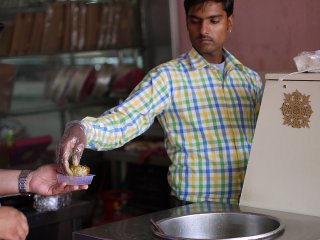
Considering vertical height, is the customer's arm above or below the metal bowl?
above

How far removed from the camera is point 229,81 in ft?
10.1

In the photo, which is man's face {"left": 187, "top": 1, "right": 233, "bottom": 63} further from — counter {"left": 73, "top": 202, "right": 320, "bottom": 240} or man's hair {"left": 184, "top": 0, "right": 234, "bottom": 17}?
counter {"left": 73, "top": 202, "right": 320, "bottom": 240}

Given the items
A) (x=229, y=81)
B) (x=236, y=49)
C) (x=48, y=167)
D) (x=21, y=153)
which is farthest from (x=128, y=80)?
(x=48, y=167)

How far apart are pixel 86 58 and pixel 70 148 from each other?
3617 mm

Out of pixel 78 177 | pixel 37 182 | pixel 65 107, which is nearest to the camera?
pixel 78 177

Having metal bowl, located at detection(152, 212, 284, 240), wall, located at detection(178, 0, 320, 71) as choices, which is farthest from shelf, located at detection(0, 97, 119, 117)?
metal bowl, located at detection(152, 212, 284, 240)

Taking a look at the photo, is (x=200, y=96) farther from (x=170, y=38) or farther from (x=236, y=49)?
(x=170, y=38)

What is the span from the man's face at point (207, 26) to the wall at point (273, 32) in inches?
38.9

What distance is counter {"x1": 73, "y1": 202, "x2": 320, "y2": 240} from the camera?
2215mm

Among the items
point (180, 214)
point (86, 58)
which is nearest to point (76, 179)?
point (180, 214)

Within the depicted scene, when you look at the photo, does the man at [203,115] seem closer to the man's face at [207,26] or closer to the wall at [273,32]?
the man's face at [207,26]

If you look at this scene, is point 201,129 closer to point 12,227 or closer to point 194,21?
point 194,21

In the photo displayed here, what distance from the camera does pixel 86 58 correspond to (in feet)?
19.3

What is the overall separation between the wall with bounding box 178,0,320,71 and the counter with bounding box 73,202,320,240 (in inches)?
62.0
